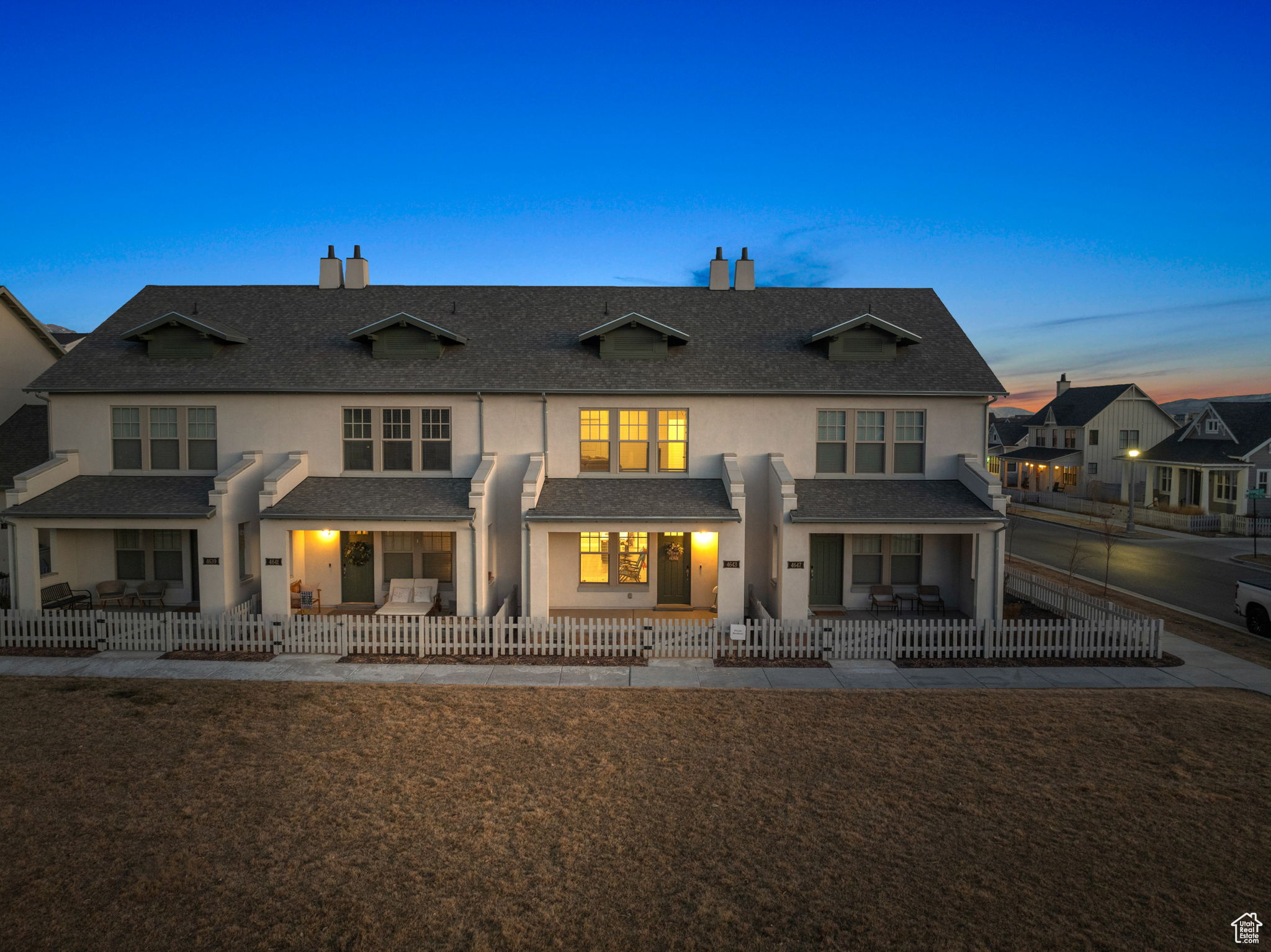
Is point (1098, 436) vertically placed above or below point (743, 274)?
below

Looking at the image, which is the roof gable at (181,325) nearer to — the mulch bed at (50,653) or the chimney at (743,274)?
the mulch bed at (50,653)

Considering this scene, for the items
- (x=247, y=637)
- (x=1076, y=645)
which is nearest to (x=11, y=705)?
(x=247, y=637)

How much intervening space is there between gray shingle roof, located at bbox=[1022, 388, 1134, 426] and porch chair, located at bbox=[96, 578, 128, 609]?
5911cm

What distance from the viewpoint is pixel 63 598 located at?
60.8ft

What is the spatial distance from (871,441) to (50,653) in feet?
70.4

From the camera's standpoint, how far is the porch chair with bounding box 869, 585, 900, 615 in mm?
19156

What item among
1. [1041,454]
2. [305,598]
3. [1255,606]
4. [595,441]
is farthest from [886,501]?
[1041,454]

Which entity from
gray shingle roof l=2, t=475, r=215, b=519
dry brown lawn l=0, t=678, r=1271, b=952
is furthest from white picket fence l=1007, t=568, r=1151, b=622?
gray shingle roof l=2, t=475, r=215, b=519

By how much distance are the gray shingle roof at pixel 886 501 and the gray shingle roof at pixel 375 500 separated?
8.92 meters

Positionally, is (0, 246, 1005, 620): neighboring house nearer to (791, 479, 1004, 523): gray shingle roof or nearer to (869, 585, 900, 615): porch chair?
(791, 479, 1004, 523): gray shingle roof

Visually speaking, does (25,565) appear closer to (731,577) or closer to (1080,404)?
(731,577)

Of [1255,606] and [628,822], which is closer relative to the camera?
[628,822]

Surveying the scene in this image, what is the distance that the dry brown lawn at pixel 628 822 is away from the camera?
682 centimetres

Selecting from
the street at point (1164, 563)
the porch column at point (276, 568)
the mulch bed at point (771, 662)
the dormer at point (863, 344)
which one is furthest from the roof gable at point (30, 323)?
the street at point (1164, 563)
